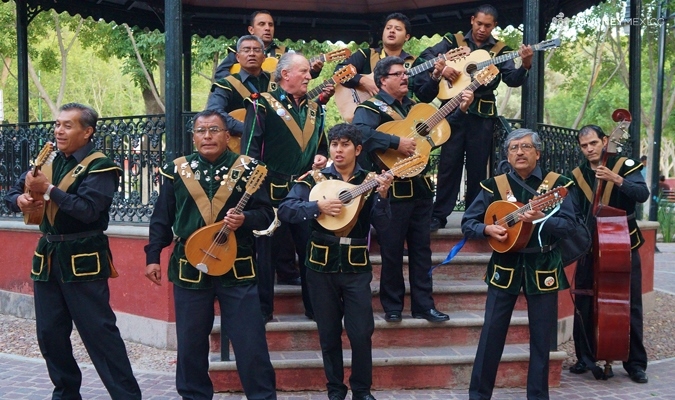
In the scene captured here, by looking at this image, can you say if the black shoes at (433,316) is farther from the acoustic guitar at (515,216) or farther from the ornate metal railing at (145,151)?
the ornate metal railing at (145,151)

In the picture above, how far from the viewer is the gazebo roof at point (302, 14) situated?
1056 cm

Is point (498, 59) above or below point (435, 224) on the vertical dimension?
above

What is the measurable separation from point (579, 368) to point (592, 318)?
1.69 feet

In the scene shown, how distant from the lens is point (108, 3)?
34.6ft

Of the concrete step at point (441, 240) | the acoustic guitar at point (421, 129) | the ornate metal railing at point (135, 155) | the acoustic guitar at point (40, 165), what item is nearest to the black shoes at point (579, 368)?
the concrete step at point (441, 240)

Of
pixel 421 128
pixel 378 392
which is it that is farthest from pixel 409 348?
pixel 421 128

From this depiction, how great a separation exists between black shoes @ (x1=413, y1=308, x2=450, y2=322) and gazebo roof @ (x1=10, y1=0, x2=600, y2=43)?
5.28 meters

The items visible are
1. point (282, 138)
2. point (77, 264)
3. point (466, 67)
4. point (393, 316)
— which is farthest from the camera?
point (466, 67)

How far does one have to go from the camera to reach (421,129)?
626cm

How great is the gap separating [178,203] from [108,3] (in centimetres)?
662

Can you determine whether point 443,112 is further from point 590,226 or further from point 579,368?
point 579,368

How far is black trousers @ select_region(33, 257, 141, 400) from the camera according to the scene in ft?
16.5

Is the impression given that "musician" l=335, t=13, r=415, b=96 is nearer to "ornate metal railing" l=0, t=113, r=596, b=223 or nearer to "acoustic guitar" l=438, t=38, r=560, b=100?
"acoustic guitar" l=438, t=38, r=560, b=100

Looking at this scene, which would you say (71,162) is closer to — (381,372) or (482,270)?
(381,372)
